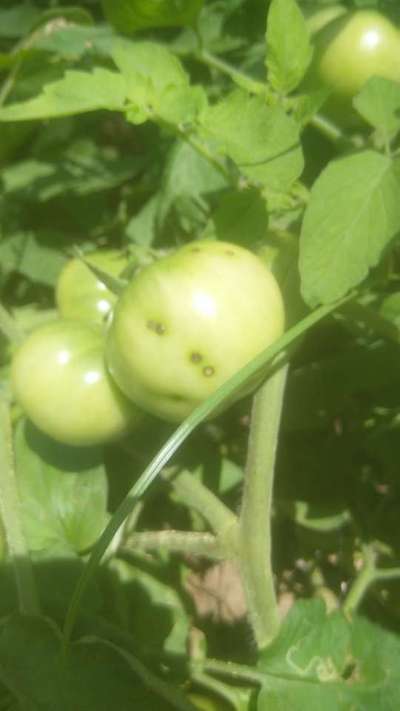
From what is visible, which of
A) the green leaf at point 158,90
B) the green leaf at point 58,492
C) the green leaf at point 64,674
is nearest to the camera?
the green leaf at point 64,674

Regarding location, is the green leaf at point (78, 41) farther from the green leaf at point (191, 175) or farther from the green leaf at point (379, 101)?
the green leaf at point (379, 101)

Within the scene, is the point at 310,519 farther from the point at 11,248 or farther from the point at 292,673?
the point at 11,248

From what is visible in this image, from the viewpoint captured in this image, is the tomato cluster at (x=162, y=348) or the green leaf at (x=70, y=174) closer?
the tomato cluster at (x=162, y=348)

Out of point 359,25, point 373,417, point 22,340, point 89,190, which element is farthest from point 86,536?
point 359,25

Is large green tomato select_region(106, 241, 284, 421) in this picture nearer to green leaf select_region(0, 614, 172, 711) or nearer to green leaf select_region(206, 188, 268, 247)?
green leaf select_region(206, 188, 268, 247)

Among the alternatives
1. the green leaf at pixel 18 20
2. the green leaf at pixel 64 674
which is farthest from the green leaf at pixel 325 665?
the green leaf at pixel 18 20

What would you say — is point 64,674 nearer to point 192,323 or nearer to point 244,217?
point 192,323

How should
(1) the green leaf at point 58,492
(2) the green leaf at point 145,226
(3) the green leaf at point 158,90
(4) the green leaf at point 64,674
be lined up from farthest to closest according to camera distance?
1. (2) the green leaf at point 145,226
2. (1) the green leaf at point 58,492
3. (3) the green leaf at point 158,90
4. (4) the green leaf at point 64,674
